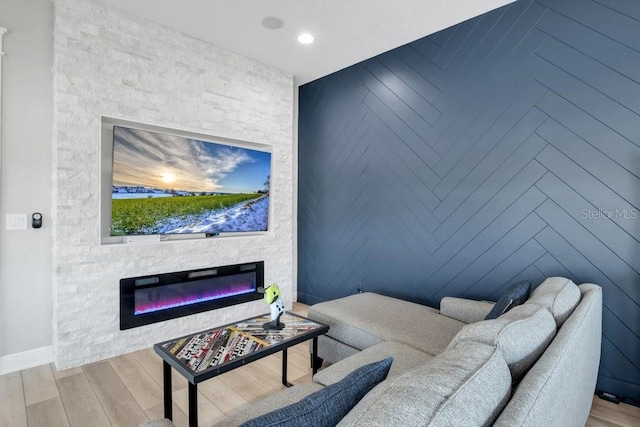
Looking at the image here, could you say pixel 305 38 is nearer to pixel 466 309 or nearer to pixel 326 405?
pixel 466 309

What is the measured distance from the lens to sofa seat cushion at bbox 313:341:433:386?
1.64 meters

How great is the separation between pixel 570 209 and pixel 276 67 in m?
3.23

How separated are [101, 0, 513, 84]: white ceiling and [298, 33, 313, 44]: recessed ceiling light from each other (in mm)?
49

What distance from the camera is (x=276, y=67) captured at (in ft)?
12.7

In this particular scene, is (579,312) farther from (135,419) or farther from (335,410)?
(135,419)

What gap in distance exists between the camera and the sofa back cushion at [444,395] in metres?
0.65

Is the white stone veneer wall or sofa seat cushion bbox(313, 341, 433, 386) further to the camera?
the white stone veneer wall

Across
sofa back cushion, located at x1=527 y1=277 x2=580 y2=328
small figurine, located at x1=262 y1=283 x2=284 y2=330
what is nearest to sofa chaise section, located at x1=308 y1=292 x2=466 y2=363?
small figurine, located at x1=262 y1=283 x2=284 y2=330

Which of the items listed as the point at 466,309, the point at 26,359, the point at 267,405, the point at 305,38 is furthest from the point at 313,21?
the point at 26,359

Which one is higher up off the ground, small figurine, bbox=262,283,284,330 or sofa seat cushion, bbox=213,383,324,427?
small figurine, bbox=262,283,284,330

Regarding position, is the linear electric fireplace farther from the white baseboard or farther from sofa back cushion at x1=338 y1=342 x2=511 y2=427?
sofa back cushion at x1=338 y1=342 x2=511 y2=427

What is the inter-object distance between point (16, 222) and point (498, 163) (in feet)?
12.6

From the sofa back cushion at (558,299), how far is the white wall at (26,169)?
11.4 feet

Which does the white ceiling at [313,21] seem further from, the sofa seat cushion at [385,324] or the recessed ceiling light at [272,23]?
the sofa seat cushion at [385,324]
